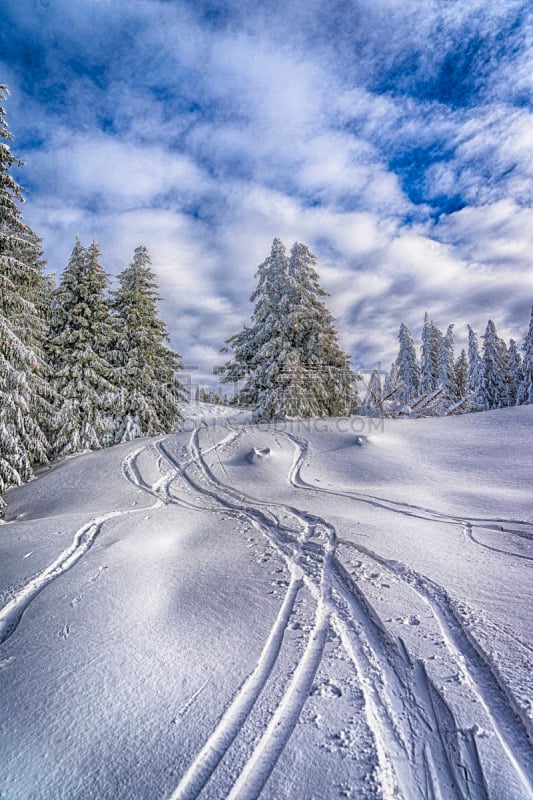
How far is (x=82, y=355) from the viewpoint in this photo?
15.9 m

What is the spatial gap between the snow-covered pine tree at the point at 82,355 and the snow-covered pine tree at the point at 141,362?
0.66 metres

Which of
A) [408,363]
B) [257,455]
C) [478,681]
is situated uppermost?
[408,363]

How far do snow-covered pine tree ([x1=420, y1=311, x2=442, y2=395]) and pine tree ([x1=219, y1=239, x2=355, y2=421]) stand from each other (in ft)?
76.2

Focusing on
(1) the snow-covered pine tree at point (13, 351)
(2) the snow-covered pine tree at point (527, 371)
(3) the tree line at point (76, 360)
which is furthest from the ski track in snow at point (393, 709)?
(2) the snow-covered pine tree at point (527, 371)

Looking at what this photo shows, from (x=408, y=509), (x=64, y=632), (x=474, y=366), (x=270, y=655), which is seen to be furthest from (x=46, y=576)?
(x=474, y=366)

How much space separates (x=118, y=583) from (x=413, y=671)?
301cm

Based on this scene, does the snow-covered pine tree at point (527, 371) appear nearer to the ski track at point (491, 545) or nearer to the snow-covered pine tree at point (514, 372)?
the snow-covered pine tree at point (514, 372)

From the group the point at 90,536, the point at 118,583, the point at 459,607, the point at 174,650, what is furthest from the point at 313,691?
the point at 90,536

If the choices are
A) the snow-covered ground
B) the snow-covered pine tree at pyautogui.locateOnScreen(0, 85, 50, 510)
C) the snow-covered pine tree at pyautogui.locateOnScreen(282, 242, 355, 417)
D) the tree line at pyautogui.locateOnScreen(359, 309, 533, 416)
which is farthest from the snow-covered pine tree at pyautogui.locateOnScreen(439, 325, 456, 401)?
the snow-covered pine tree at pyautogui.locateOnScreen(0, 85, 50, 510)

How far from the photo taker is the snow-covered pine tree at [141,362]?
17047 millimetres

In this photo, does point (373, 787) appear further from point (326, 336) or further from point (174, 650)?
point (326, 336)

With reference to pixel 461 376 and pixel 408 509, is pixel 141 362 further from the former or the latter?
pixel 461 376

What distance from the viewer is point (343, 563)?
4.42 m

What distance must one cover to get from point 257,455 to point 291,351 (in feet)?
26.6
